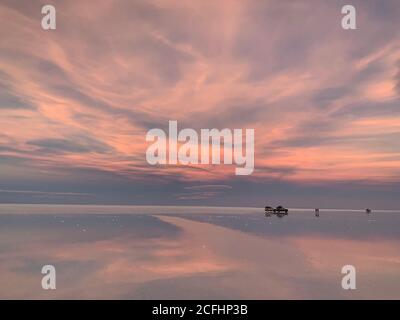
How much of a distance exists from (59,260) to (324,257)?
29400 mm

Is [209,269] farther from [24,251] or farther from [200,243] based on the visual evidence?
[24,251]

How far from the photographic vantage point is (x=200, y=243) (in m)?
51.4

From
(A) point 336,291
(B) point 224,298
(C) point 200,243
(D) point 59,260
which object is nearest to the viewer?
(B) point 224,298

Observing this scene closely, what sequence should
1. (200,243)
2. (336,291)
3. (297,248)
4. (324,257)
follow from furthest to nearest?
(200,243) → (297,248) → (324,257) → (336,291)
